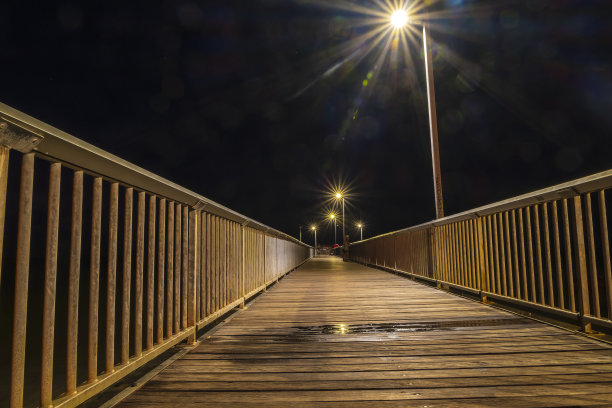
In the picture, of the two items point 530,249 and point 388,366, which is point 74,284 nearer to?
point 388,366

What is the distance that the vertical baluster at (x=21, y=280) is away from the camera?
1.18m

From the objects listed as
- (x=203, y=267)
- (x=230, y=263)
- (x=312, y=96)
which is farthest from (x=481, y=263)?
(x=312, y=96)

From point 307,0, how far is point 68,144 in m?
16.9

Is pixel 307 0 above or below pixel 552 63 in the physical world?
below

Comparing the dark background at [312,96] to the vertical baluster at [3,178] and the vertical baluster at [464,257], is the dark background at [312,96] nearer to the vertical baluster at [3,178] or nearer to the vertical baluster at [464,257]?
the vertical baluster at [464,257]

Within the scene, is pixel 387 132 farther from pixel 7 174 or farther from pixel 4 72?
pixel 4 72

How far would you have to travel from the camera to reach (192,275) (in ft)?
8.71

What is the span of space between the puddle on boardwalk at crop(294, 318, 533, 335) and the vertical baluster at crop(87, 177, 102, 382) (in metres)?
1.62

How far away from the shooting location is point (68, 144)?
1.40m

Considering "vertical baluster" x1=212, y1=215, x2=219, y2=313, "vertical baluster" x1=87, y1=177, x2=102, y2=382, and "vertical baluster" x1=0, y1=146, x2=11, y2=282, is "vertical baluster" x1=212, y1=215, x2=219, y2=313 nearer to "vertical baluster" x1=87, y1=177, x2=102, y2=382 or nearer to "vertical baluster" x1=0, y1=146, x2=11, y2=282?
"vertical baluster" x1=87, y1=177, x2=102, y2=382

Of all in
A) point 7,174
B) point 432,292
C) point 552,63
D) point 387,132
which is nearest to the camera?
point 7,174

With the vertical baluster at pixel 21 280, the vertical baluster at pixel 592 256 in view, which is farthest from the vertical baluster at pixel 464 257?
the vertical baluster at pixel 21 280

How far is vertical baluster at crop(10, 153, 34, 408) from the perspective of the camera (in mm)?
1181

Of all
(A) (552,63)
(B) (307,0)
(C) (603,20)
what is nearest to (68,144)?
(B) (307,0)
